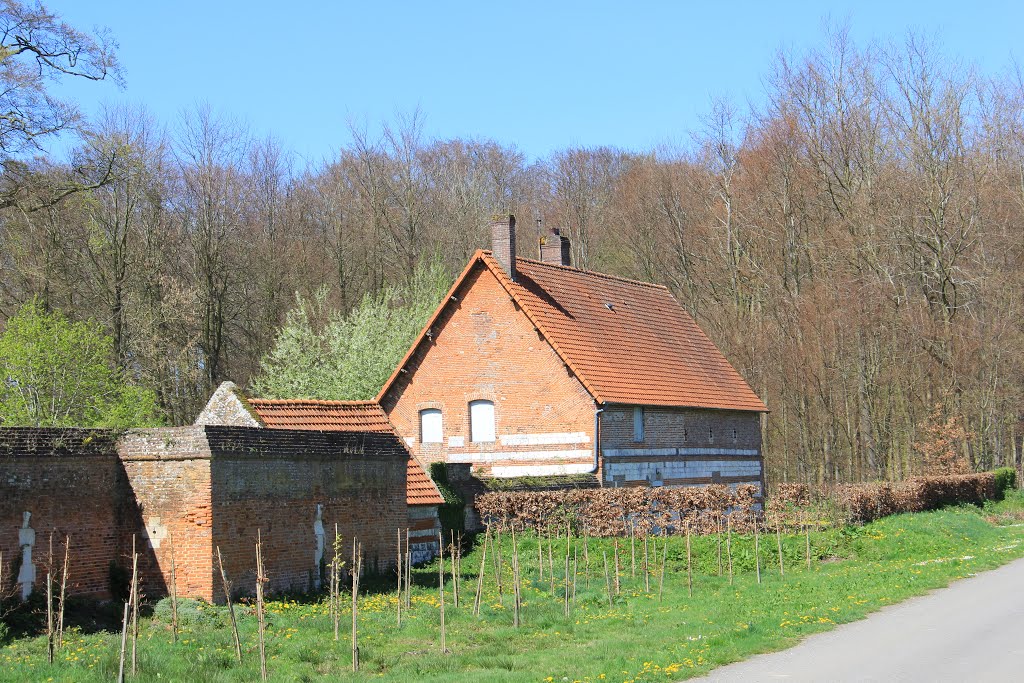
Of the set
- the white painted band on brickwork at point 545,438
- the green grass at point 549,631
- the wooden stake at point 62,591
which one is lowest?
the green grass at point 549,631

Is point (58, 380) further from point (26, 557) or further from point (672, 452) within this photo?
point (26, 557)

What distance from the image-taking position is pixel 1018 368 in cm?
4247

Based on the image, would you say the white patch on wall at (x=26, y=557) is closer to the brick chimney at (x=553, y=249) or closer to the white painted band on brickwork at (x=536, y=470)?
the white painted band on brickwork at (x=536, y=470)

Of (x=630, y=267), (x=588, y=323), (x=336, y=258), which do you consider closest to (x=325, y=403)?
(x=588, y=323)

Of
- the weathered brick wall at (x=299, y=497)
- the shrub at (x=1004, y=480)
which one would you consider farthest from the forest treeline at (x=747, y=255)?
the weathered brick wall at (x=299, y=497)

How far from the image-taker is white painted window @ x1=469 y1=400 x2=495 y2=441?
32.9 m

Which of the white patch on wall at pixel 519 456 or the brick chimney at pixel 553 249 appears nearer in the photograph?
A: the white patch on wall at pixel 519 456

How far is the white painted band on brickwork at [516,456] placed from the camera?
102ft

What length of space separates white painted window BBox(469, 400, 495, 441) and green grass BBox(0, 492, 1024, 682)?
9.12 metres

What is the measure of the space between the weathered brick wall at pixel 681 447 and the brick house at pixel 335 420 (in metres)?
7.05

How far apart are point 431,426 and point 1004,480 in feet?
66.4

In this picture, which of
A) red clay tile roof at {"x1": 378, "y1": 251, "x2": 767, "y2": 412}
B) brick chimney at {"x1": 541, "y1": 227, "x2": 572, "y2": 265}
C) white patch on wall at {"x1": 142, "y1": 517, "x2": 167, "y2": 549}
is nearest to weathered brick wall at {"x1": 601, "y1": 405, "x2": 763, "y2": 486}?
red clay tile roof at {"x1": 378, "y1": 251, "x2": 767, "y2": 412}

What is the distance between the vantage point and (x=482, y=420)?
33.1m

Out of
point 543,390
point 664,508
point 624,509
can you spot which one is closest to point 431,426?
point 543,390
